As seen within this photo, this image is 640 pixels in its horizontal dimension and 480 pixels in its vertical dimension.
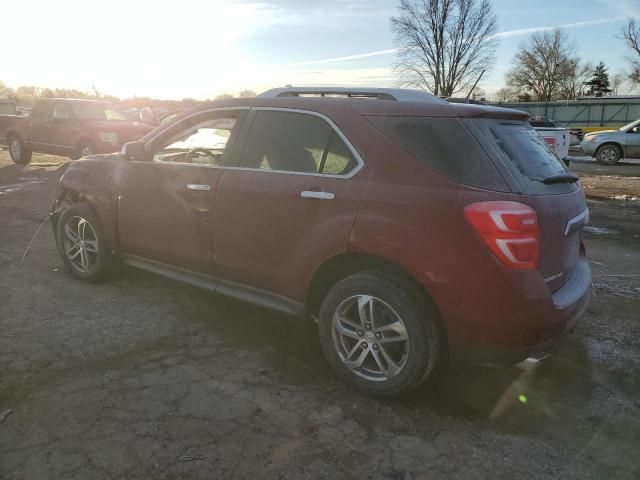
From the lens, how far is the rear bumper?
2.58m

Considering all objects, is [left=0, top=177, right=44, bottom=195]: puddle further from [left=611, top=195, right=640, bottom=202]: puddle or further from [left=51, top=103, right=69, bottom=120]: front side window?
[left=611, top=195, right=640, bottom=202]: puddle

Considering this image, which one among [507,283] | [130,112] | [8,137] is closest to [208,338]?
[507,283]

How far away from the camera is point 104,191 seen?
172 inches

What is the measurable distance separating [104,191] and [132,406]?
223 cm

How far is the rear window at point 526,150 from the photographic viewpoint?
276 centimetres

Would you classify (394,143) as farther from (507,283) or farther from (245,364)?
(245,364)

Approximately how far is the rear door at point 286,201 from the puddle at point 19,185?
26.5 feet

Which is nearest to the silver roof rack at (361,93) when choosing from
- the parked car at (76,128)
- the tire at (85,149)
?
the parked car at (76,128)

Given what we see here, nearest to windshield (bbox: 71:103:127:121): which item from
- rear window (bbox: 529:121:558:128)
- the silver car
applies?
rear window (bbox: 529:121:558:128)

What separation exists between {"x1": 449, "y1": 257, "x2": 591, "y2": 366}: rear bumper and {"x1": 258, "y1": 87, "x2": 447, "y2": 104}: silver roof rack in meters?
1.28

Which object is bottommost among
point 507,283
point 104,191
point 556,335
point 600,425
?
point 600,425

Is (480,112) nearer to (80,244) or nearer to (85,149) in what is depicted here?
(80,244)

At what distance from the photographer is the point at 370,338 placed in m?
2.93

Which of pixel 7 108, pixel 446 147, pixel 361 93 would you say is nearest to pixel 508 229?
pixel 446 147
